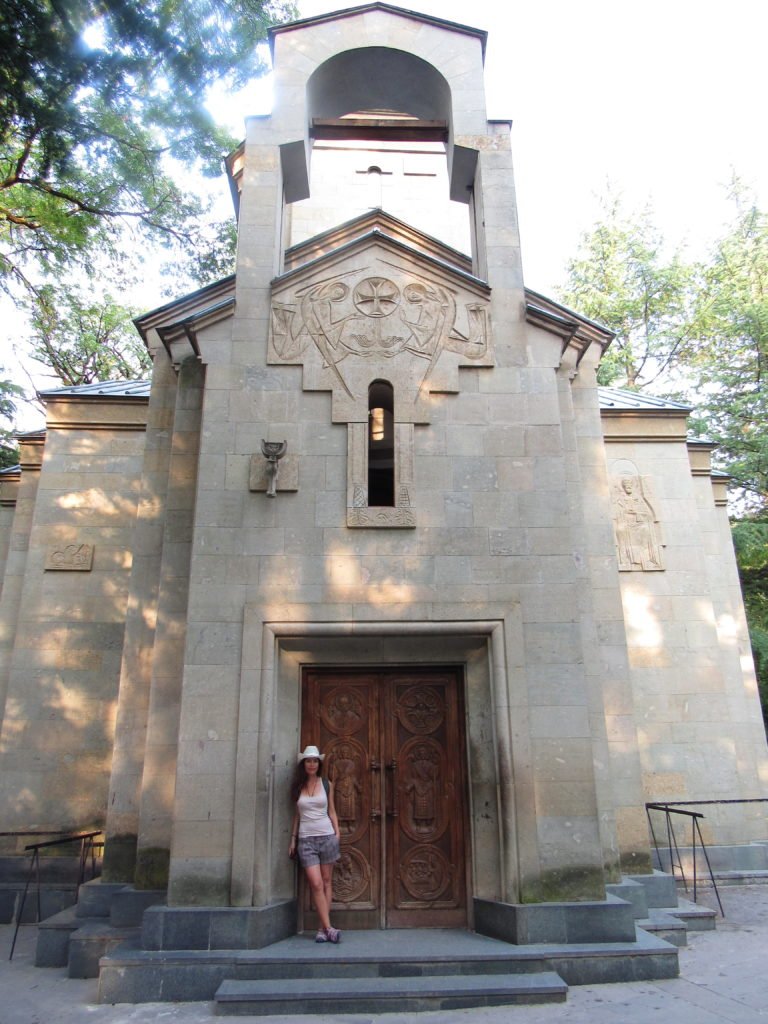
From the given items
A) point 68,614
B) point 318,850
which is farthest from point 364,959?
point 68,614

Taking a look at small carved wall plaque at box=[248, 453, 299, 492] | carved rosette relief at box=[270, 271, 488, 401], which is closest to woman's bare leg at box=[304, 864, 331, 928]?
small carved wall plaque at box=[248, 453, 299, 492]

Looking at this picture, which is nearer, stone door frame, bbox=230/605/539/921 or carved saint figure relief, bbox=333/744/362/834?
stone door frame, bbox=230/605/539/921

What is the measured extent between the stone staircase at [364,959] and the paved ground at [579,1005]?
0.37 ft

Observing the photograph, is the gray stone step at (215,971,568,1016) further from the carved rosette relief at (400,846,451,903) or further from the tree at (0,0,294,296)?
the tree at (0,0,294,296)

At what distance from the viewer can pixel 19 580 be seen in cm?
1298

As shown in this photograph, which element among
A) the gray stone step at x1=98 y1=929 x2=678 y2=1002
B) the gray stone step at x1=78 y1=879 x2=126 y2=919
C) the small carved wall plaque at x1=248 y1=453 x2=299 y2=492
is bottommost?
the gray stone step at x1=98 y1=929 x2=678 y2=1002

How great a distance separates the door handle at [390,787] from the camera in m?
7.86

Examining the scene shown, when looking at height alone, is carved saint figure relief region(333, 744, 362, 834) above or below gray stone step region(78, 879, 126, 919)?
above

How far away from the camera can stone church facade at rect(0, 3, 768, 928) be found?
747 cm

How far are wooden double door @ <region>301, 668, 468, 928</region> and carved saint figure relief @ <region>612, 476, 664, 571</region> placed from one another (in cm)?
606

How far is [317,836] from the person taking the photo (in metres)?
7.16

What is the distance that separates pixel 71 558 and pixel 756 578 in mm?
19541

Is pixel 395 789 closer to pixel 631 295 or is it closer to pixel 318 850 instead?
pixel 318 850

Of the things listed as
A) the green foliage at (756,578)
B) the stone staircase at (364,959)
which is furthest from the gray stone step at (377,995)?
the green foliage at (756,578)
